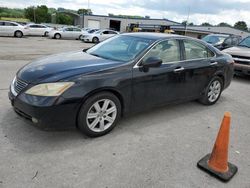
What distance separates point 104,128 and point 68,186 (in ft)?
3.95

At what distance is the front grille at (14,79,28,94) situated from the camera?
10.6 feet

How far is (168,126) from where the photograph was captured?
4.09 meters

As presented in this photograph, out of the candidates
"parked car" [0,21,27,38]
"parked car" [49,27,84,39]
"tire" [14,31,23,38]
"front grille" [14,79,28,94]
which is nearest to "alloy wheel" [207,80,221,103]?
"front grille" [14,79,28,94]

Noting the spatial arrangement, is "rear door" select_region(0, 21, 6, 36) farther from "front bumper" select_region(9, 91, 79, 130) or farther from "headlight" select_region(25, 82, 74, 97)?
"headlight" select_region(25, 82, 74, 97)

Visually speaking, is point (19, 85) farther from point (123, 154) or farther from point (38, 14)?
point (38, 14)

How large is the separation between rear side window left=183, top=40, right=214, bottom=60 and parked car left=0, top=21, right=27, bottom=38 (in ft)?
70.9

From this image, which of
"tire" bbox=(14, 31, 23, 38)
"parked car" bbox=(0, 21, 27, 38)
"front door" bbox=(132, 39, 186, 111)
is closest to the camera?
"front door" bbox=(132, 39, 186, 111)

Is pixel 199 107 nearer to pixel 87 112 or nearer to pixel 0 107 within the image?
pixel 87 112

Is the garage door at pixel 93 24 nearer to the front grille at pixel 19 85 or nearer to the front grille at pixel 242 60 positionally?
the front grille at pixel 242 60

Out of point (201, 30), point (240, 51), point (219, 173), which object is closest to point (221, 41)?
point (240, 51)

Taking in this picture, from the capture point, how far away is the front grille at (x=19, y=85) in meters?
3.23

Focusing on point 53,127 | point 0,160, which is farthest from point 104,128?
point 0,160

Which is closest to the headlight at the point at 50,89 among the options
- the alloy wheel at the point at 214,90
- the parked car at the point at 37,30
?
the alloy wheel at the point at 214,90

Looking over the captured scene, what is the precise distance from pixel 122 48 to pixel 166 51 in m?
0.79
